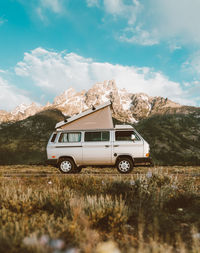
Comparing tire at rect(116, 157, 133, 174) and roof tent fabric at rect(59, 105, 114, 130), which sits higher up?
roof tent fabric at rect(59, 105, 114, 130)

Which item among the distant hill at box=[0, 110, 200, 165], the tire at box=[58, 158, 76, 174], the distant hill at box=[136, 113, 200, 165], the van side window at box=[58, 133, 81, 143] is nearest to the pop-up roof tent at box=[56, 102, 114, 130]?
the van side window at box=[58, 133, 81, 143]

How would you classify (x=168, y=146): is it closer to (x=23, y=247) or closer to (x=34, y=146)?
(x=34, y=146)

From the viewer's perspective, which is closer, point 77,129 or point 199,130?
point 77,129

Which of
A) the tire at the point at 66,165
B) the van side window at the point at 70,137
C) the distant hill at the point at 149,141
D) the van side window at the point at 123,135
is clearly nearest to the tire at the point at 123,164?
the van side window at the point at 123,135

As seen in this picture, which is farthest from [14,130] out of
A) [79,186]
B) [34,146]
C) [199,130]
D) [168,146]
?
[79,186]

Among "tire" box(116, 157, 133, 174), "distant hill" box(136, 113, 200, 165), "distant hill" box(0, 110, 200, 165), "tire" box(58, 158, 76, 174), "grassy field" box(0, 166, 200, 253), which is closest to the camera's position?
"grassy field" box(0, 166, 200, 253)

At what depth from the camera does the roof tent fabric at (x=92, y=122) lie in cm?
968

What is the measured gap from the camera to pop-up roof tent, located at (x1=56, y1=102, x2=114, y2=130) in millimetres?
9680

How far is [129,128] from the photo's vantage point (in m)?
9.48

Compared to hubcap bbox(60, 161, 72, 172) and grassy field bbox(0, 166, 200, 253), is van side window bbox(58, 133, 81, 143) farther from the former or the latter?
grassy field bbox(0, 166, 200, 253)

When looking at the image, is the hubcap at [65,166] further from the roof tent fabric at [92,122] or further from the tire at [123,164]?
the tire at [123,164]

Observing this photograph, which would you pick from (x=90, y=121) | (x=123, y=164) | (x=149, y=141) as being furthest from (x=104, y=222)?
(x=149, y=141)

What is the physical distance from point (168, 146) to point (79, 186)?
126 meters

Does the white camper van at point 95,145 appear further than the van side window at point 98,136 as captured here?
No
